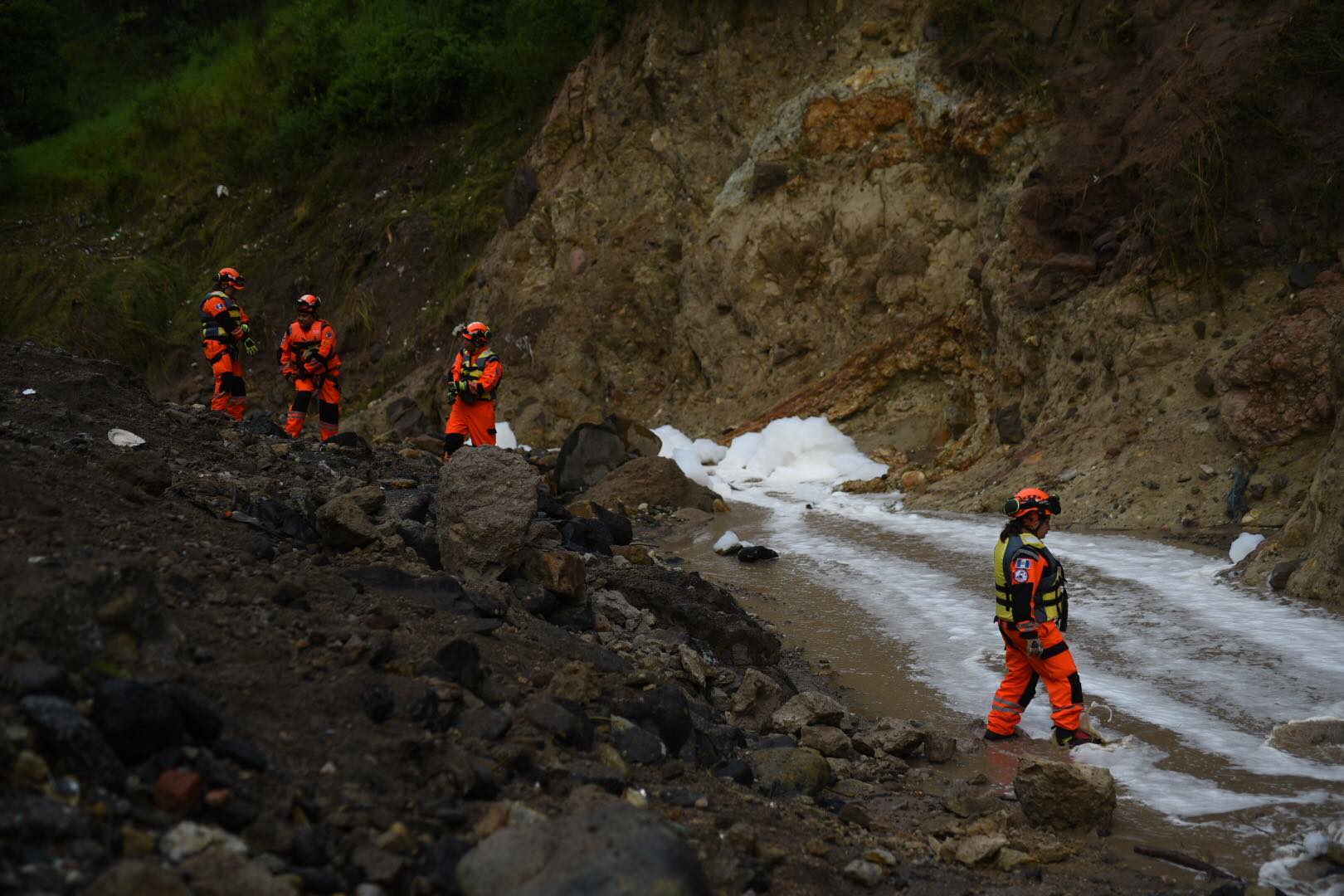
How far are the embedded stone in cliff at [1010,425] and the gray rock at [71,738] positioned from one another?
11606mm

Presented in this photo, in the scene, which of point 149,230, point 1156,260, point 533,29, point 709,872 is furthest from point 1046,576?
point 149,230

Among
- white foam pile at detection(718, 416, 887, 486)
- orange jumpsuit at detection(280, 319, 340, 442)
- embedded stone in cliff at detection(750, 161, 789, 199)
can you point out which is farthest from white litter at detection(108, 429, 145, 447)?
embedded stone in cliff at detection(750, 161, 789, 199)

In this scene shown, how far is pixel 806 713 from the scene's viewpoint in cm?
620

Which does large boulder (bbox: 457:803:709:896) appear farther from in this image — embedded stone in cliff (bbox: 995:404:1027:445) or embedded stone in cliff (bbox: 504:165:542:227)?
embedded stone in cliff (bbox: 504:165:542:227)

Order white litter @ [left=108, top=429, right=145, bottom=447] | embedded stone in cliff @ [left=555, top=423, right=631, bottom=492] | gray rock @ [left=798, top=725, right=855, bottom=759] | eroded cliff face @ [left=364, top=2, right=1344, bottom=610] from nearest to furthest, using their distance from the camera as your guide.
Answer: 1. gray rock @ [left=798, top=725, right=855, bottom=759]
2. white litter @ [left=108, top=429, right=145, bottom=447]
3. eroded cliff face @ [left=364, top=2, right=1344, bottom=610]
4. embedded stone in cliff @ [left=555, top=423, right=631, bottom=492]

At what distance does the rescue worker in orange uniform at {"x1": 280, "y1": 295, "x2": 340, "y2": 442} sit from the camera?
1245 cm

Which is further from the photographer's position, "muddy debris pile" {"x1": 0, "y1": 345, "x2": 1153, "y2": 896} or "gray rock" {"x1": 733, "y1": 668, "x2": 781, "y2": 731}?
"gray rock" {"x1": 733, "y1": 668, "x2": 781, "y2": 731}

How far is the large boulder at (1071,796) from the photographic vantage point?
16.2 ft

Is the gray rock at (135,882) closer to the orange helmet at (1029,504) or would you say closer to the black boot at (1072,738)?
the black boot at (1072,738)

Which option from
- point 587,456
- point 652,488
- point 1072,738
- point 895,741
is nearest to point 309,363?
point 587,456

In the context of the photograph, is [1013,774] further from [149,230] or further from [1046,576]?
[149,230]

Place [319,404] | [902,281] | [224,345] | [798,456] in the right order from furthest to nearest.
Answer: [902,281] → [798,456] → [319,404] → [224,345]

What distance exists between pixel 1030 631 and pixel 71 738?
487 cm

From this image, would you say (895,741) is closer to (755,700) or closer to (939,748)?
(939,748)
